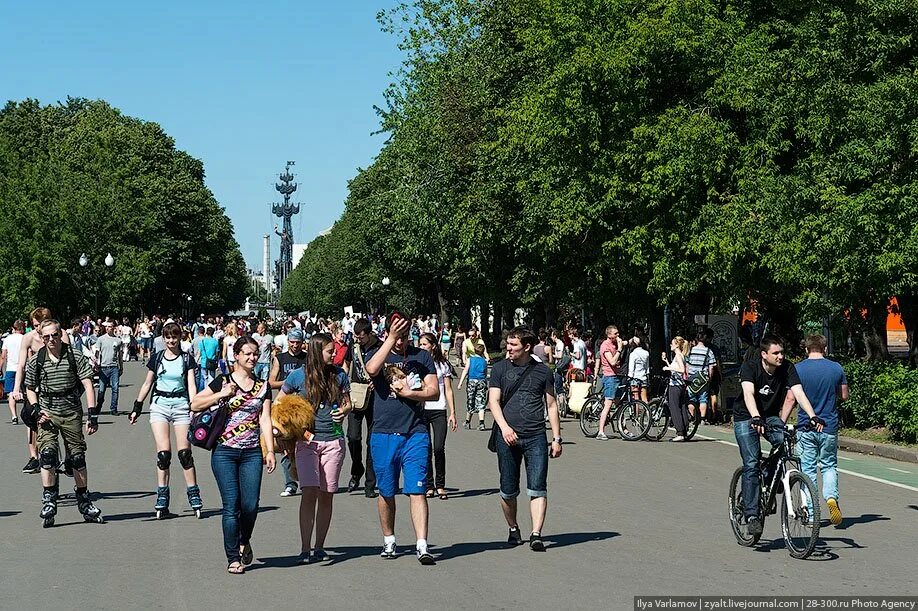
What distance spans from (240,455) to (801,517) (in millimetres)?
4099

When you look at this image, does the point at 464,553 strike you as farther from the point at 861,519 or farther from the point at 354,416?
the point at 861,519

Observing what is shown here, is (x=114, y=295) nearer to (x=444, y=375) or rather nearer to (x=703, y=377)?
(x=703, y=377)

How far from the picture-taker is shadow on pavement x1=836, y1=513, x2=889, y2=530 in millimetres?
11345

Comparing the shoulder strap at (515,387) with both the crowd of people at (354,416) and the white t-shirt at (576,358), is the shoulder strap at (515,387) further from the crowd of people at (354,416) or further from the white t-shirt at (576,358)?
the white t-shirt at (576,358)

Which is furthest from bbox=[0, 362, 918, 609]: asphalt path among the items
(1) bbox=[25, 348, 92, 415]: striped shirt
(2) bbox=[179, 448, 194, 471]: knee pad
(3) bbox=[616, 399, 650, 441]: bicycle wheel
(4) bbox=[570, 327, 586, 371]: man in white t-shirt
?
(4) bbox=[570, 327, 586, 371]: man in white t-shirt

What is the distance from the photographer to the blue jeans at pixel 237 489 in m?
8.87

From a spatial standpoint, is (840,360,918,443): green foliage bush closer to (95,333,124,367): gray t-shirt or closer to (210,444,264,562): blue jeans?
(210,444,264,562): blue jeans

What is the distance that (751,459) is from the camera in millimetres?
9969

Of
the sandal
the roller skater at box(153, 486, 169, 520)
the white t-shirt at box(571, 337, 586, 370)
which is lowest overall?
the sandal

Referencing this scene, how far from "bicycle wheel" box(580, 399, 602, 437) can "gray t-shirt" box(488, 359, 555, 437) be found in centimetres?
1179

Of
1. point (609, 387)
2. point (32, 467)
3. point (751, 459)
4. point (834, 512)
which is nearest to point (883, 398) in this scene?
point (609, 387)

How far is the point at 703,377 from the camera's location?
2233 cm

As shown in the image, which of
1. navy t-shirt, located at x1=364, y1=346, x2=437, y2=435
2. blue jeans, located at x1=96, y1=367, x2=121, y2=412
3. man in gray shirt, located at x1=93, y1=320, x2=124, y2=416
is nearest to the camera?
navy t-shirt, located at x1=364, y1=346, x2=437, y2=435

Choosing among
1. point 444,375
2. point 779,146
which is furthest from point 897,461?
point 779,146
